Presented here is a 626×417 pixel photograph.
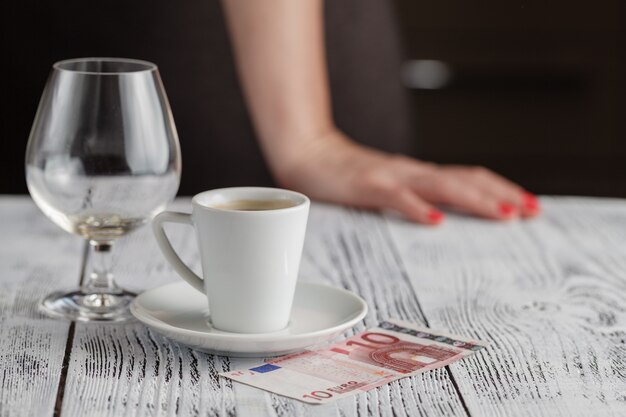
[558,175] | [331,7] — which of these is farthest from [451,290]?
[558,175]

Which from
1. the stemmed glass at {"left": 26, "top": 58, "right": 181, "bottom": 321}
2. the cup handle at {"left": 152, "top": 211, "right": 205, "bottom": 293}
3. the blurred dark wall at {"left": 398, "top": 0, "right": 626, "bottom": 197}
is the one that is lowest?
the blurred dark wall at {"left": 398, "top": 0, "right": 626, "bottom": 197}

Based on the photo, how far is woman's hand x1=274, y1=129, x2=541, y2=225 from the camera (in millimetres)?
1358

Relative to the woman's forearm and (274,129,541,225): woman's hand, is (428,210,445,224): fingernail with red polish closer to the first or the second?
(274,129,541,225): woman's hand

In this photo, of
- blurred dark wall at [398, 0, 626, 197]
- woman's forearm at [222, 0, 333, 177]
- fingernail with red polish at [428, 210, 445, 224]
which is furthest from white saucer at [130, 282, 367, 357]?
blurred dark wall at [398, 0, 626, 197]

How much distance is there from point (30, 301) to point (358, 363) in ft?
1.13

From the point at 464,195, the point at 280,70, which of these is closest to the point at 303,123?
the point at 280,70

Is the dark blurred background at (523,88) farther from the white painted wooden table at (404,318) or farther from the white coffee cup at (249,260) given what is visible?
the white coffee cup at (249,260)

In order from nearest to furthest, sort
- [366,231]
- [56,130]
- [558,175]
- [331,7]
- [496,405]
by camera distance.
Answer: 1. [496,405]
2. [56,130]
3. [366,231]
4. [331,7]
5. [558,175]

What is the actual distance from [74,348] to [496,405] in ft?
1.15

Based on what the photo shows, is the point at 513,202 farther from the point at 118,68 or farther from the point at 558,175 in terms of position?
the point at 558,175

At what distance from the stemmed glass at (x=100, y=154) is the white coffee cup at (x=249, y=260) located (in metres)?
0.08

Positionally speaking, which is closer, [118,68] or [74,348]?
[74,348]

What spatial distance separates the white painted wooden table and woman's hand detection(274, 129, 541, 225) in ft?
0.08

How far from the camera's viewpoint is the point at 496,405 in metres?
0.73
